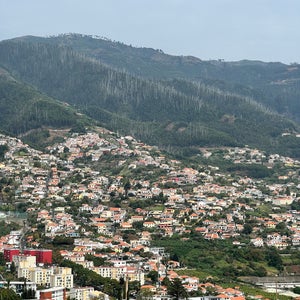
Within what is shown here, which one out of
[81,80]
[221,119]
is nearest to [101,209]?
[221,119]

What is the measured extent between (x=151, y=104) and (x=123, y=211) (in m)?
71.9

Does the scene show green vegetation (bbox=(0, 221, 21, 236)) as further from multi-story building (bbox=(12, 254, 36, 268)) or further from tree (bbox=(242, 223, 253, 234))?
→ tree (bbox=(242, 223, 253, 234))

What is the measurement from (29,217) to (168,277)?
57.7ft

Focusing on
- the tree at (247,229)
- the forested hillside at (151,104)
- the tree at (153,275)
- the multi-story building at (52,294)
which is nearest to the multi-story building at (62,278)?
the multi-story building at (52,294)

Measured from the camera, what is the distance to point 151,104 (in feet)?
454

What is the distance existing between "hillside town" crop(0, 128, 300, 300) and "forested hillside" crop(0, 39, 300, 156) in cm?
1398

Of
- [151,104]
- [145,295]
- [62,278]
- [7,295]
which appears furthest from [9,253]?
[151,104]

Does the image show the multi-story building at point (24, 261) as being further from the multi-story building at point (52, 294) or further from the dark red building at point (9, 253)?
the multi-story building at point (52, 294)

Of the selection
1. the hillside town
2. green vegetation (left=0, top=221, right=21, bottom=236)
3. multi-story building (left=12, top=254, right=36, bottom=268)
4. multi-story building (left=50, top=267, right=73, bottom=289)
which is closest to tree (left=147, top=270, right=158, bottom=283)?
the hillside town

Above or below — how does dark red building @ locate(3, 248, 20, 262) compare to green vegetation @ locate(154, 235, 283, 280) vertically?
above

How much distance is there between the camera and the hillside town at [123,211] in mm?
45156

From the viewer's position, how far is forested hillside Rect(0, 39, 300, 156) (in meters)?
117

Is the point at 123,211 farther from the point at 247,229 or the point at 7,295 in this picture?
the point at 7,295

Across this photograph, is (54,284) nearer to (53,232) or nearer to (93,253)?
(93,253)
